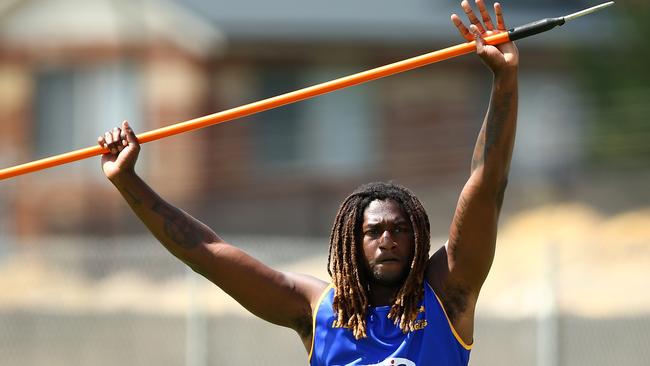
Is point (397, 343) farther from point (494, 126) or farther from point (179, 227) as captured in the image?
point (179, 227)

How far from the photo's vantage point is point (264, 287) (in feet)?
15.3

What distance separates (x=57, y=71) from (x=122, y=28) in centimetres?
144

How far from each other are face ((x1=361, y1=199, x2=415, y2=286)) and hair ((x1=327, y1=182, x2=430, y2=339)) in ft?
0.10

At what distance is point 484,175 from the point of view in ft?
14.3

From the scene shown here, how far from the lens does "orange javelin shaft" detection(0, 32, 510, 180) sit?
14.7 ft

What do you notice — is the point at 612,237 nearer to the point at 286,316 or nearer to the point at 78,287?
the point at 78,287

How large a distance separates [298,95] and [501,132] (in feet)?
2.70

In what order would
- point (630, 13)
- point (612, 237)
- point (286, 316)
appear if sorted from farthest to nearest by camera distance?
point (630, 13), point (612, 237), point (286, 316)

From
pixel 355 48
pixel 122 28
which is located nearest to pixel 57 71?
pixel 122 28

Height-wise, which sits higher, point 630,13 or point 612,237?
point 630,13

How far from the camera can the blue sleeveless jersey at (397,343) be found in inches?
172

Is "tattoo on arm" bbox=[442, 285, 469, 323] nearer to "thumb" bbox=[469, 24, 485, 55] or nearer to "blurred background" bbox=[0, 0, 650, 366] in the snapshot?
"thumb" bbox=[469, 24, 485, 55]

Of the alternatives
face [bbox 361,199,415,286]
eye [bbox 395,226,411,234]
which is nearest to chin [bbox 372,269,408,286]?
face [bbox 361,199,415,286]

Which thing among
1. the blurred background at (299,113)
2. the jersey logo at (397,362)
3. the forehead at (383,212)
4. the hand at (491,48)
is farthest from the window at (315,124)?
the jersey logo at (397,362)
